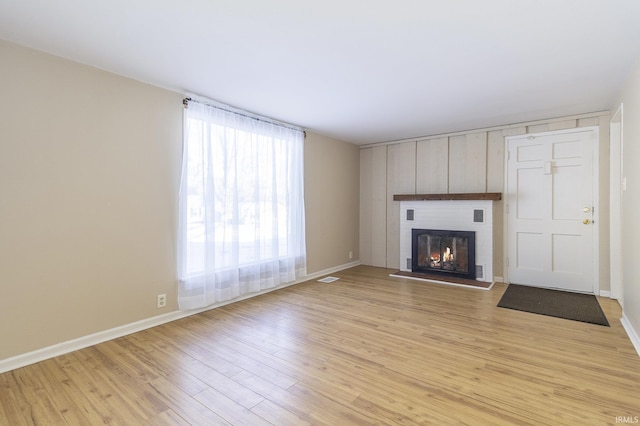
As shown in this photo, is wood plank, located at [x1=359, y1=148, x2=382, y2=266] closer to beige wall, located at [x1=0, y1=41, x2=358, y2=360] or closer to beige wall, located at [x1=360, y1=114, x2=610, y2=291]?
beige wall, located at [x1=360, y1=114, x2=610, y2=291]

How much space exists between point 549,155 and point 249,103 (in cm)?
412

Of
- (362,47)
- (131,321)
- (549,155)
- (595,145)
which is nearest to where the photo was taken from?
(362,47)

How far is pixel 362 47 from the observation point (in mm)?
2324

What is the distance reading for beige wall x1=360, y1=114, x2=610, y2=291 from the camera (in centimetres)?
393

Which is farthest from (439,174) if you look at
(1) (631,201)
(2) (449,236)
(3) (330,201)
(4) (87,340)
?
(4) (87,340)

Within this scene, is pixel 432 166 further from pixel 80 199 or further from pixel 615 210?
pixel 80 199

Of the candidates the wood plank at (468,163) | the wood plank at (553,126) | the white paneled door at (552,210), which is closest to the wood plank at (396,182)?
the wood plank at (468,163)

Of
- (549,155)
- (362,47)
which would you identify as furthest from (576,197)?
(362,47)

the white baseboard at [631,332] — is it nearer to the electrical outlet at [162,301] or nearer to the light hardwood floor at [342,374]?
the light hardwood floor at [342,374]

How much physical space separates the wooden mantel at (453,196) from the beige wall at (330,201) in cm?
96

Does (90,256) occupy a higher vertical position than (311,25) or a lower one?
lower

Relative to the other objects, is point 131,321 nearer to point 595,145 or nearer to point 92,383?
point 92,383

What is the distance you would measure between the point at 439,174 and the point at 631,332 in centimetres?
314

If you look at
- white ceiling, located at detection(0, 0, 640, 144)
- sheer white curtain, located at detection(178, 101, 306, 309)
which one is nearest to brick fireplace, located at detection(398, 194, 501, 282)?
white ceiling, located at detection(0, 0, 640, 144)
